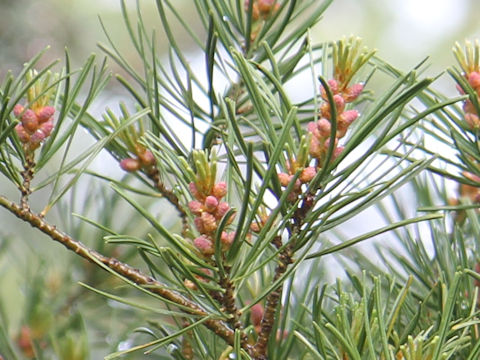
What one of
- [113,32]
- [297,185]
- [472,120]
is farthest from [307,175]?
[113,32]

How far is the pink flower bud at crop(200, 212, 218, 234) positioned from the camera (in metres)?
0.36

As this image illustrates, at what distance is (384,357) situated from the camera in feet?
1.17

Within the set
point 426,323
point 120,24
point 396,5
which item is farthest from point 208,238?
point 396,5

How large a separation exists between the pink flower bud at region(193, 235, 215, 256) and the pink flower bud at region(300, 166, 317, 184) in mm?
52

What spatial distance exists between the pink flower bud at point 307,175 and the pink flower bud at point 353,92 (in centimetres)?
5

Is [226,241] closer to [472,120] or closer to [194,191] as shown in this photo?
[194,191]

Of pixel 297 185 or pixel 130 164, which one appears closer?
pixel 297 185

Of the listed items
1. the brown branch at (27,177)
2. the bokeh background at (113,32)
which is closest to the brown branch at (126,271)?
the brown branch at (27,177)

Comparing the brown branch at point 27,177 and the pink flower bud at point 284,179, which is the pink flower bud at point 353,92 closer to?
the pink flower bud at point 284,179

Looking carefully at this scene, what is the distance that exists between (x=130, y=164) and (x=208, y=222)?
121mm

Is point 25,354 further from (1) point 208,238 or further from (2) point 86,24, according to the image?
(2) point 86,24

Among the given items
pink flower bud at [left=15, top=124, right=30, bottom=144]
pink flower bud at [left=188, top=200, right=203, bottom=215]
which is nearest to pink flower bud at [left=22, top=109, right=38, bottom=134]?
pink flower bud at [left=15, top=124, right=30, bottom=144]

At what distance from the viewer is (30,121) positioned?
1.34ft

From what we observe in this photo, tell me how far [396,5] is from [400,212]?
7.35ft
